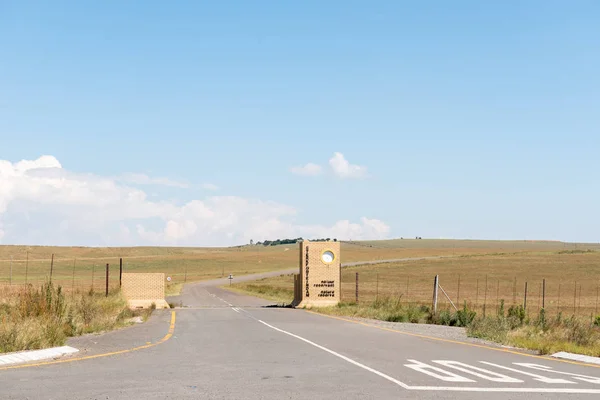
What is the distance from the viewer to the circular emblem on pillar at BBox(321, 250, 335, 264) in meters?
44.8

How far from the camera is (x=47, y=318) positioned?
2038 centimetres

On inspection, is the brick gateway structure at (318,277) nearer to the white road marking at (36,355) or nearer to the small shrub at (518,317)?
the small shrub at (518,317)

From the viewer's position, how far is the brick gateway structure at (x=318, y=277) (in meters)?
44.2

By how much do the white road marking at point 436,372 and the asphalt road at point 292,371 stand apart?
2cm

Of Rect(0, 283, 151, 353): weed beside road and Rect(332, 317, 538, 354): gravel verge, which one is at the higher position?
Rect(0, 283, 151, 353): weed beside road

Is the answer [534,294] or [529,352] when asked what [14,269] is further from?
[529,352]

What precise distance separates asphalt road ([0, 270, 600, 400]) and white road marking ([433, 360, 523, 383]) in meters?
0.02

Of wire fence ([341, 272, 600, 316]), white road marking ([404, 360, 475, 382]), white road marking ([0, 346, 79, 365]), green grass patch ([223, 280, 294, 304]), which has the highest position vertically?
white road marking ([404, 360, 475, 382])

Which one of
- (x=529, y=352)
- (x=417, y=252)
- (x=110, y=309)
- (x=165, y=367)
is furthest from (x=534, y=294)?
(x=417, y=252)

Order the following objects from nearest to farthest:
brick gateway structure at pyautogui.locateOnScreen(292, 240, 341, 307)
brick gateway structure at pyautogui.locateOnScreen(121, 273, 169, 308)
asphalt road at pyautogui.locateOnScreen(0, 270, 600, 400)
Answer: asphalt road at pyautogui.locateOnScreen(0, 270, 600, 400)
brick gateway structure at pyautogui.locateOnScreen(121, 273, 169, 308)
brick gateway structure at pyautogui.locateOnScreen(292, 240, 341, 307)

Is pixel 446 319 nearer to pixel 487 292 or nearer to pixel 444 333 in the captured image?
pixel 444 333

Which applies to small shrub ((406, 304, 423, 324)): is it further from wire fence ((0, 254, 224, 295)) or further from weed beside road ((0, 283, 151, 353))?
wire fence ((0, 254, 224, 295))

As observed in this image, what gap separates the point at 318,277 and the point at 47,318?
25.4 meters

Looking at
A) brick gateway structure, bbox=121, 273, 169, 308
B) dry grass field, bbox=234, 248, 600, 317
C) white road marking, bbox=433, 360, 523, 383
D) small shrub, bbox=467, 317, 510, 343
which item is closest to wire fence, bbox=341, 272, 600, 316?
dry grass field, bbox=234, 248, 600, 317
